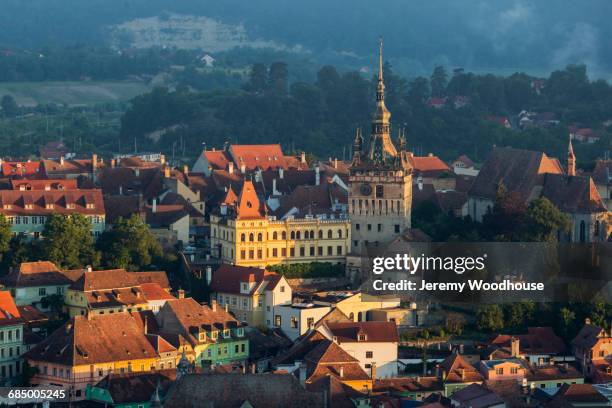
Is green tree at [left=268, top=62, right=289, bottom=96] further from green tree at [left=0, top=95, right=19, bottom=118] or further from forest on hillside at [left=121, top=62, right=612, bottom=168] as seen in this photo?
green tree at [left=0, top=95, right=19, bottom=118]

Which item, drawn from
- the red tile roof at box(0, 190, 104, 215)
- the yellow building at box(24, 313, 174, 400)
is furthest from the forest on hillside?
the yellow building at box(24, 313, 174, 400)

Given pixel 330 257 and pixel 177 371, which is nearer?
pixel 177 371

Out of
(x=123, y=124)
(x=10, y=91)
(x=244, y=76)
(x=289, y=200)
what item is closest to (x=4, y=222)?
(x=289, y=200)

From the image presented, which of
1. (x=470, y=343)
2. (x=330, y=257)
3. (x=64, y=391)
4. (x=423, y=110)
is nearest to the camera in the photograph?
(x=64, y=391)

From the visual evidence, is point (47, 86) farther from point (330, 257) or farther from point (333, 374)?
point (333, 374)

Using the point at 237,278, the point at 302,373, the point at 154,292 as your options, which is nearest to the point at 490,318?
the point at 237,278

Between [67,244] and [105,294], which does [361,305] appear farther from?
[67,244]

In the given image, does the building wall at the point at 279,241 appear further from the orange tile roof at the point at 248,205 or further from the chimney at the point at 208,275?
the chimney at the point at 208,275
